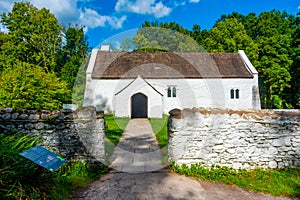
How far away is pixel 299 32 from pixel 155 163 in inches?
1159

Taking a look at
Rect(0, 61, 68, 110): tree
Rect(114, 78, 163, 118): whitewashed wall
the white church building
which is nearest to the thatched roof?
the white church building

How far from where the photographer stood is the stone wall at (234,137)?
214 inches

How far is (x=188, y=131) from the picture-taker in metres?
5.44

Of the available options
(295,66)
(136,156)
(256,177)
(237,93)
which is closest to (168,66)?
(237,93)

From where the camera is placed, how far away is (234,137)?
18.0ft

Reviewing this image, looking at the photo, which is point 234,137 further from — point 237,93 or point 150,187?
point 237,93

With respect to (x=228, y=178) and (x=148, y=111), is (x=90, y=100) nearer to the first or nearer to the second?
(x=148, y=111)

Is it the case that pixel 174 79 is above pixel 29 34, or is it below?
below

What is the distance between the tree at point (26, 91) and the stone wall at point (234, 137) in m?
4.60

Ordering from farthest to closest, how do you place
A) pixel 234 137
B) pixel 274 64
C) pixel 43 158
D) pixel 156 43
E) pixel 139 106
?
pixel 156 43 → pixel 274 64 → pixel 139 106 → pixel 234 137 → pixel 43 158

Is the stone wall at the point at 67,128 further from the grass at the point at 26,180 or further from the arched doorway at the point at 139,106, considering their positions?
the arched doorway at the point at 139,106

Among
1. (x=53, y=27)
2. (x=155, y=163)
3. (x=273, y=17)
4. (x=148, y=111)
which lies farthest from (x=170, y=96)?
(x=273, y=17)

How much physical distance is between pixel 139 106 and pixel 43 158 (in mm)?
16224

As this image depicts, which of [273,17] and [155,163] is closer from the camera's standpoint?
[155,163]
